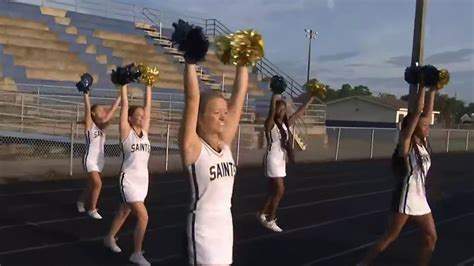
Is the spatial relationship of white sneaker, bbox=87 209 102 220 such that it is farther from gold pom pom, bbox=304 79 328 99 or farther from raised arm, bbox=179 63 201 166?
raised arm, bbox=179 63 201 166

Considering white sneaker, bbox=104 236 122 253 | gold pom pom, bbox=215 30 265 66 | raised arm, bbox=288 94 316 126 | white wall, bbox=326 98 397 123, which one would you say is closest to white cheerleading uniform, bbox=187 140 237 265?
gold pom pom, bbox=215 30 265 66

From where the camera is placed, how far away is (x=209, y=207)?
389 centimetres

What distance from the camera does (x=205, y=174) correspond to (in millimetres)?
3859

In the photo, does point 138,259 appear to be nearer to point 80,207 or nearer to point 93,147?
point 93,147

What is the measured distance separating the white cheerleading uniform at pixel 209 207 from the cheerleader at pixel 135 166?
9.39ft

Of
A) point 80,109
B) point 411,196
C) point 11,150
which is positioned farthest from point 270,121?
point 80,109

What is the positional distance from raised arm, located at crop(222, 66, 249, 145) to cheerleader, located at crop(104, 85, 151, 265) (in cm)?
273

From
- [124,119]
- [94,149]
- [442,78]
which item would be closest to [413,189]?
[442,78]

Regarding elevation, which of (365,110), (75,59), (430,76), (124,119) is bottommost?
(124,119)

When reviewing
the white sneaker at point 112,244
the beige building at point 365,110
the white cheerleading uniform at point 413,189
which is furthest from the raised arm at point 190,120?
the beige building at point 365,110

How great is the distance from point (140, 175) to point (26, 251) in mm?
1596

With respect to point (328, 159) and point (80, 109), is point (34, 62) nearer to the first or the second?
point (80, 109)

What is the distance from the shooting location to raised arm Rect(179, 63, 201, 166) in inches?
145

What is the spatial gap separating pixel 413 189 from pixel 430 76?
42.3 inches
